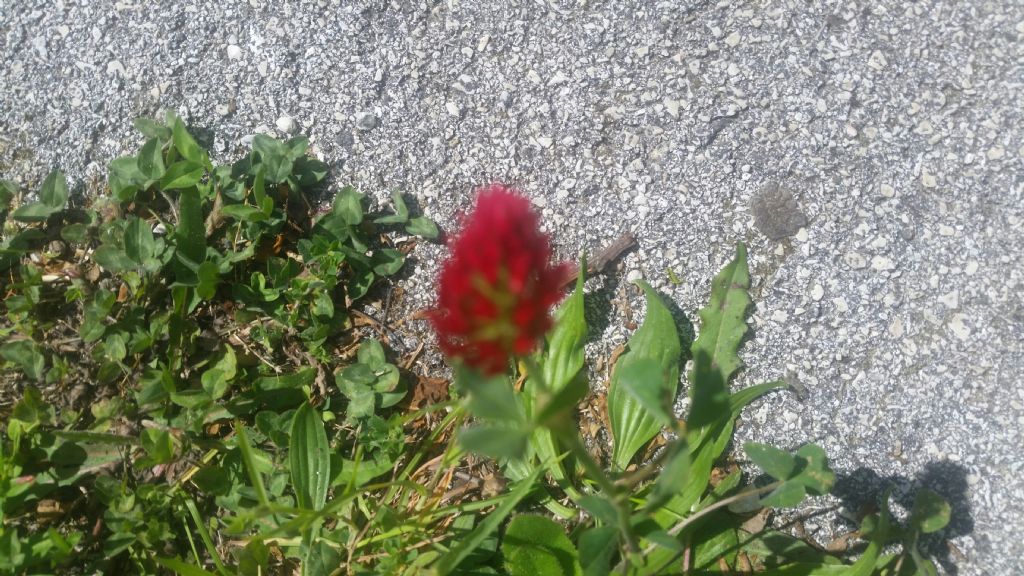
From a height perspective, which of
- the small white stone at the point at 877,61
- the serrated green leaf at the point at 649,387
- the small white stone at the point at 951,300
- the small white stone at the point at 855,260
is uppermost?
the small white stone at the point at 877,61

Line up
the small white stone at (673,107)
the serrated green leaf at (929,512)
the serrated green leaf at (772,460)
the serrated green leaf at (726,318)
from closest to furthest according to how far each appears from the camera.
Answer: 1. the serrated green leaf at (772,460)
2. the serrated green leaf at (929,512)
3. the serrated green leaf at (726,318)
4. the small white stone at (673,107)

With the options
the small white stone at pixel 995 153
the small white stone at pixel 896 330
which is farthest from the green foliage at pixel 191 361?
the small white stone at pixel 995 153

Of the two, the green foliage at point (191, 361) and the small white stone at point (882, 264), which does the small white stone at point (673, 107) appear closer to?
the small white stone at point (882, 264)

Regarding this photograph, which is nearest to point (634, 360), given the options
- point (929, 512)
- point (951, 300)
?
point (929, 512)

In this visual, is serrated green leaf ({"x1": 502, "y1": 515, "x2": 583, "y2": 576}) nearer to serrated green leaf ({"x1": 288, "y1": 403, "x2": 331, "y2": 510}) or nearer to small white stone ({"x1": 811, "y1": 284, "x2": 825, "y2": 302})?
serrated green leaf ({"x1": 288, "y1": 403, "x2": 331, "y2": 510})

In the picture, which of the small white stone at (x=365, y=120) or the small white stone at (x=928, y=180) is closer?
the small white stone at (x=928, y=180)

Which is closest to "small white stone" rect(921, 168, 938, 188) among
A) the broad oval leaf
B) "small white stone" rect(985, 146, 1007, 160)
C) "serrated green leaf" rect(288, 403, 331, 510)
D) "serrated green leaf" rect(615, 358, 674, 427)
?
"small white stone" rect(985, 146, 1007, 160)
